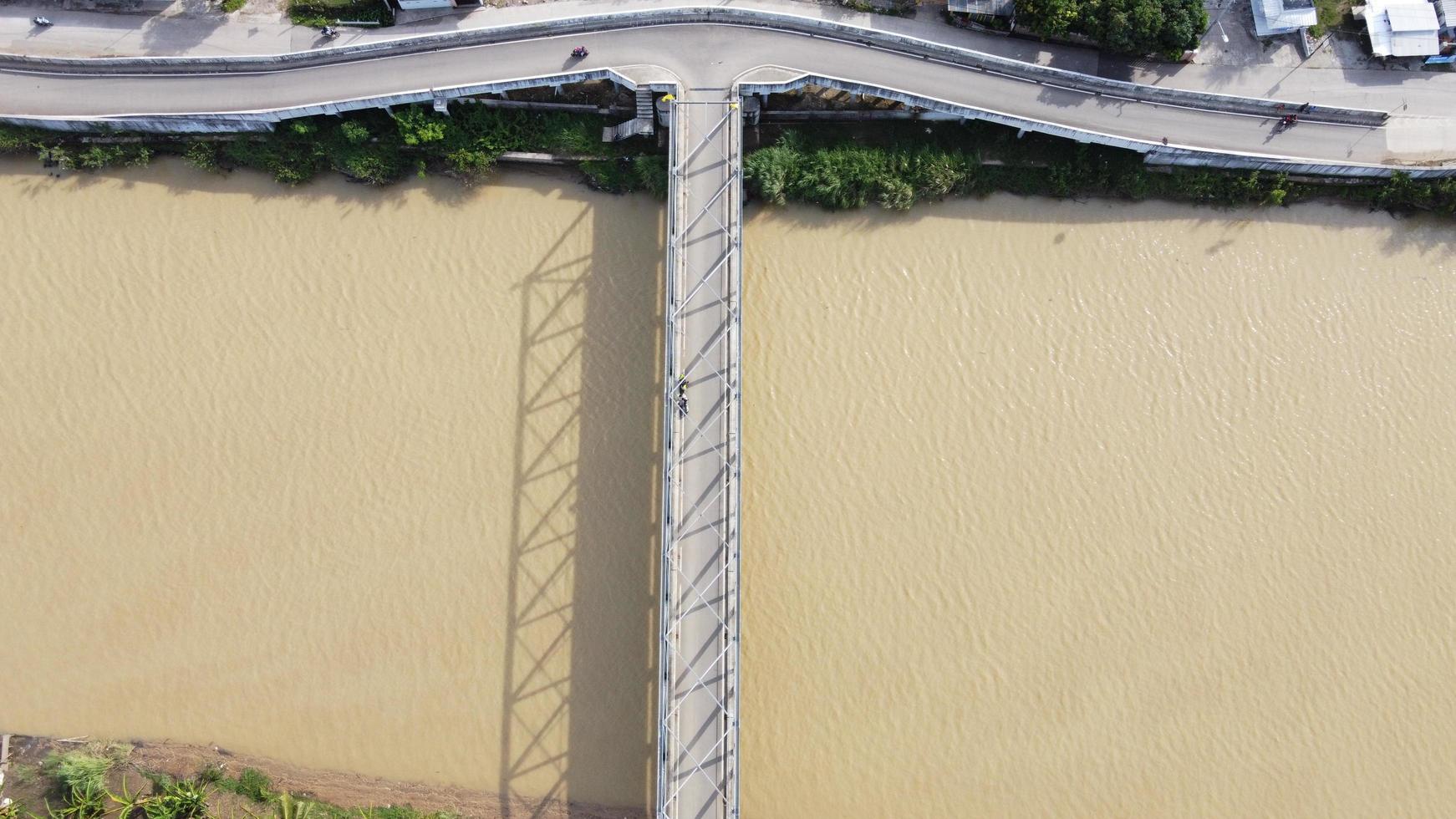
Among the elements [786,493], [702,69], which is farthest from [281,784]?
[702,69]

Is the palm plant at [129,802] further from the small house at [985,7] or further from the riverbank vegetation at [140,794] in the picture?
the small house at [985,7]

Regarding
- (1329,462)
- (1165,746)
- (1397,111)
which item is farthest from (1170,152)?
(1165,746)

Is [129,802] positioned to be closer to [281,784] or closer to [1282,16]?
[281,784]

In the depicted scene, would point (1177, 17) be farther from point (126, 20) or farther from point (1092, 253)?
point (126, 20)

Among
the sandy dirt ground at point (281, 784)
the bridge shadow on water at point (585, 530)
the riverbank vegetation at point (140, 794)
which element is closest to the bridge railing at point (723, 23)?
A: the bridge shadow on water at point (585, 530)

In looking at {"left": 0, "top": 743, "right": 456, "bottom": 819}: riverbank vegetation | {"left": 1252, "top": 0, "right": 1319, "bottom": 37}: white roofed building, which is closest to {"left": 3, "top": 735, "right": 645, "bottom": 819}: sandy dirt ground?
{"left": 0, "top": 743, "right": 456, "bottom": 819}: riverbank vegetation
